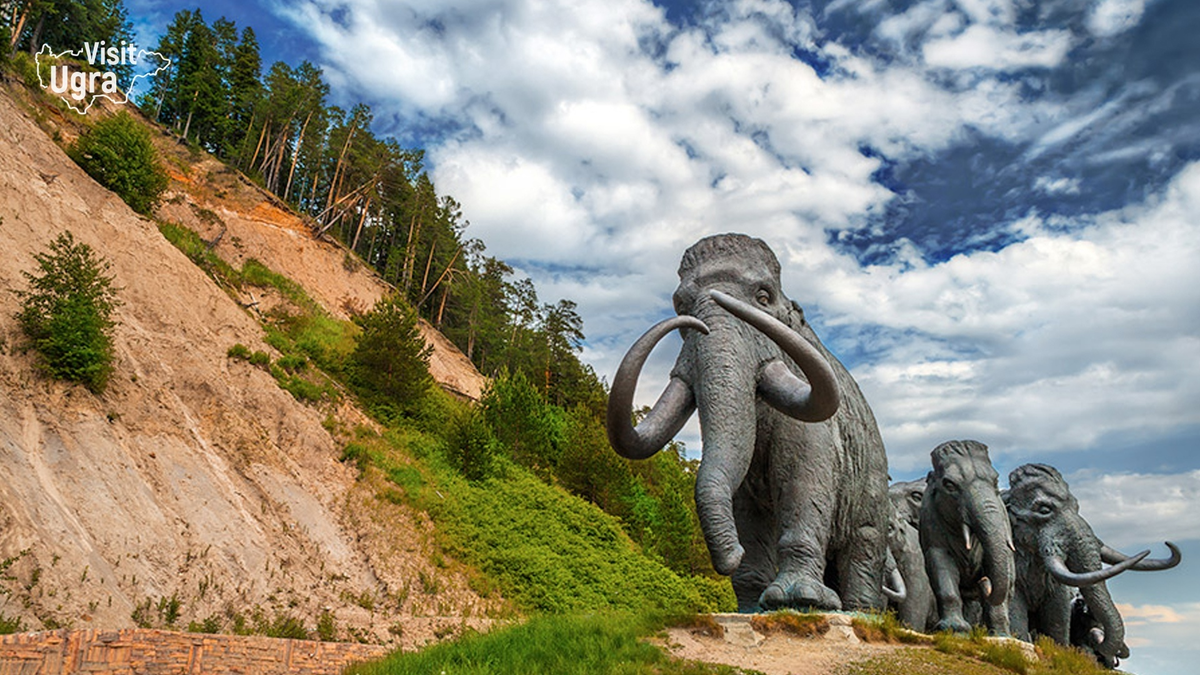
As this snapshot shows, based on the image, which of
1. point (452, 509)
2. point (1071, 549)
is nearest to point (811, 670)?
point (1071, 549)

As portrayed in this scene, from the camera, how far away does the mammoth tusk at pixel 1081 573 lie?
8.99 metres

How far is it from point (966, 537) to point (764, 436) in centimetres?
403

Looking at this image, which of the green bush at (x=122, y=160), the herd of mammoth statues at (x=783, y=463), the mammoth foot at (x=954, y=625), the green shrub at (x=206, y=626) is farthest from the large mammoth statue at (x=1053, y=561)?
the green bush at (x=122, y=160)

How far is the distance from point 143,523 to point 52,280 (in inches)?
207

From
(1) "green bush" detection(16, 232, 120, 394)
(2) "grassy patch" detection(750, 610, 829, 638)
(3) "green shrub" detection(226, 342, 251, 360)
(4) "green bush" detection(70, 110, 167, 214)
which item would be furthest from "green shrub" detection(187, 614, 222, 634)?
(4) "green bush" detection(70, 110, 167, 214)

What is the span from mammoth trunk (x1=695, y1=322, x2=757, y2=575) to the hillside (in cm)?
935

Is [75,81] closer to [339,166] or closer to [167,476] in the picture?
[339,166]

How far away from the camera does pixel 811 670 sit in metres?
4.37

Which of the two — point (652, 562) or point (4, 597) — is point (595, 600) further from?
point (4, 597)

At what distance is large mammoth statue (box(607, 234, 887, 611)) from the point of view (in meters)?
5.07

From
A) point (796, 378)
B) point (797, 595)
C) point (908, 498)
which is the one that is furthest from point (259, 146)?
point (797, 595)

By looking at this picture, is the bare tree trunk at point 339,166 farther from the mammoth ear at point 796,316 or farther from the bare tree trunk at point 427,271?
the mammoth ear at point 796,316

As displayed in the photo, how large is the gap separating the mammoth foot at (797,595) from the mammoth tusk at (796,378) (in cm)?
107

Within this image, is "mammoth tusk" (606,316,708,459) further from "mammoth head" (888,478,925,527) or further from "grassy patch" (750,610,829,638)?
"mammoth head" (888,478,925,527)
